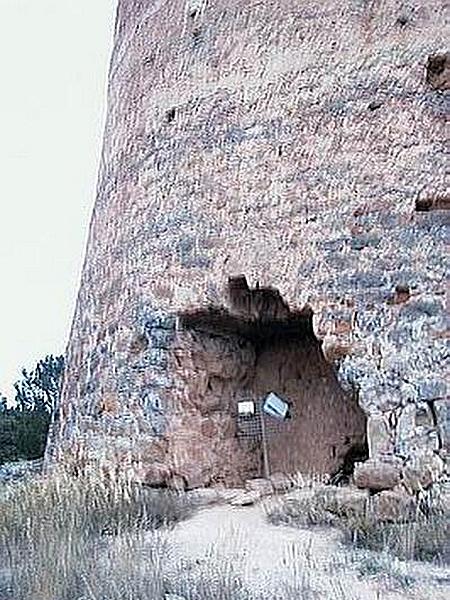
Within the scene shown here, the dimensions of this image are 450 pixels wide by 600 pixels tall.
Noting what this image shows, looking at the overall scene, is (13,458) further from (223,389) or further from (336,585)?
(336,585)

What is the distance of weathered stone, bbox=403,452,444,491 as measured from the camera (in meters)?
6.88

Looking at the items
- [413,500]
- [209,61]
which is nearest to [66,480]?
[413,500]

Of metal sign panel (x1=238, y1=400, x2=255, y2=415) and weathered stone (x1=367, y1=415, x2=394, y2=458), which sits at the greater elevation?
metal sign panel (x1=238, y1=400, x2=255, y2=415)

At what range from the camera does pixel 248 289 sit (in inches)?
343

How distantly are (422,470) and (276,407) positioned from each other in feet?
7.33

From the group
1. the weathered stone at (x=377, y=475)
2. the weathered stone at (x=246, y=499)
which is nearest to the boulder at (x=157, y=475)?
the weathered stone at (x=246, y=499)

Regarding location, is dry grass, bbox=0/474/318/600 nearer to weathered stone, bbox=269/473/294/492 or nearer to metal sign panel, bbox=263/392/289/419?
weathered stone, bbox=269/473/294/492

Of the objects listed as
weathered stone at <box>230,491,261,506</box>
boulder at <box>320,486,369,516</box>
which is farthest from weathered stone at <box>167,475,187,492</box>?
boulder at <box>320,486,369,516</box>

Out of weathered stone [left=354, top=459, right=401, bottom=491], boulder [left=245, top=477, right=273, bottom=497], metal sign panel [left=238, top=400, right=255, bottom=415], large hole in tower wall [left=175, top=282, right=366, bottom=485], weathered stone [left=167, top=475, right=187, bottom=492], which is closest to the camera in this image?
weathered stone [left=354, top=459, right=401, bottom=491]

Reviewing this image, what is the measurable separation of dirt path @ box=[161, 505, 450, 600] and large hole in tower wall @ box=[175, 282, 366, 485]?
5.86ft

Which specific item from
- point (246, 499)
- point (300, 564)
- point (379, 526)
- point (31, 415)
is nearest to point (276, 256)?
point (246, 499)

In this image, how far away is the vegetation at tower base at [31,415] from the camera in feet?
51.8

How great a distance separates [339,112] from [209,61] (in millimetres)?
1893

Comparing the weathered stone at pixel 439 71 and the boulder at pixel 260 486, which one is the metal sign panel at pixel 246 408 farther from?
the weathered stone at pixel 439 71
